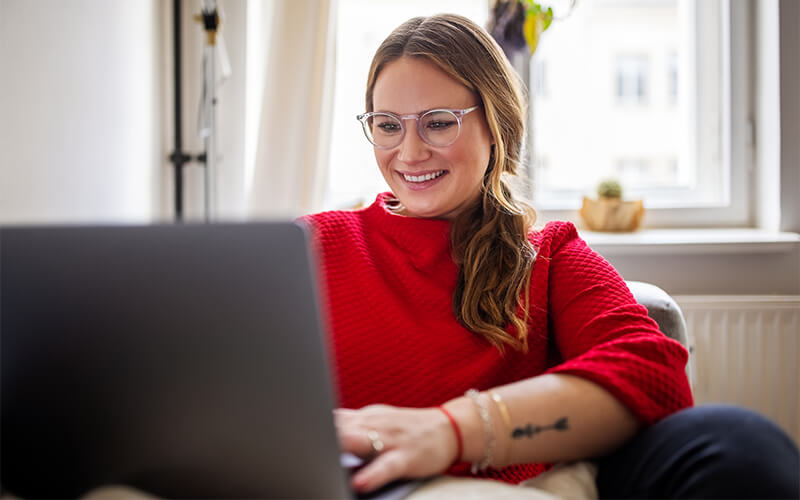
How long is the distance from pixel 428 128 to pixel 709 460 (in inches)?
27.1

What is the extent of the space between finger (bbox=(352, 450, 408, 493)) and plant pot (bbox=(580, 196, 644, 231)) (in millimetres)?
1582

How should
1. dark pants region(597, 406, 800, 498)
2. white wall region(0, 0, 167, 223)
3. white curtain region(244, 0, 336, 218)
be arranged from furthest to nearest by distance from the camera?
1. white curtain region(244, 0, 336, 218)
2. white wall region(0, 0, 167, 223)
3. dark pants region(597, 406, 800, 498)

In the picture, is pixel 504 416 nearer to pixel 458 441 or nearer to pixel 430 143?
pixel 458 441

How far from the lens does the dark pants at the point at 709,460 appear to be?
0.69 metres

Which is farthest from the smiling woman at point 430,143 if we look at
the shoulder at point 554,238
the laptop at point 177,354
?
the laptop at point 177,354

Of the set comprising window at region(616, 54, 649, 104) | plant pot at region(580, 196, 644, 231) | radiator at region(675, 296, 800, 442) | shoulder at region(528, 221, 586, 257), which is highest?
window at region(616, 54, 649, 104)

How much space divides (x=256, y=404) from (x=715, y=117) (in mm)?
2111

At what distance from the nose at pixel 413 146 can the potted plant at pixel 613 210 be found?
1.13 meters

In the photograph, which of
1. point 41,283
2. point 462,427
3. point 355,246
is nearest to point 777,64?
point 355,246

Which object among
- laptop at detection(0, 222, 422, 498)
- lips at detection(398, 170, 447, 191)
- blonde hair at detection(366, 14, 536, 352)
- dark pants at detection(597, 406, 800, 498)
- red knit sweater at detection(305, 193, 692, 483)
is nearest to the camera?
laptop at detection(0, 222, 422, 498)

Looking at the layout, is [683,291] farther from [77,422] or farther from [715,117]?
[77,422]

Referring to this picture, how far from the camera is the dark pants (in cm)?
69

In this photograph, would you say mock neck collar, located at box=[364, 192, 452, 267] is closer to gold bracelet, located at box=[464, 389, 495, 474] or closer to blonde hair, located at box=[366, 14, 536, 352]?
blonde hair, located at box=[366, 14, 536, 352]

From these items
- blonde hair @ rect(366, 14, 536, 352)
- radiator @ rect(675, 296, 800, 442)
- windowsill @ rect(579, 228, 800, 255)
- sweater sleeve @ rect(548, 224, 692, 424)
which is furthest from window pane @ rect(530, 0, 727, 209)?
sweater sleeve @ rect(548, 224, 692, 424)
